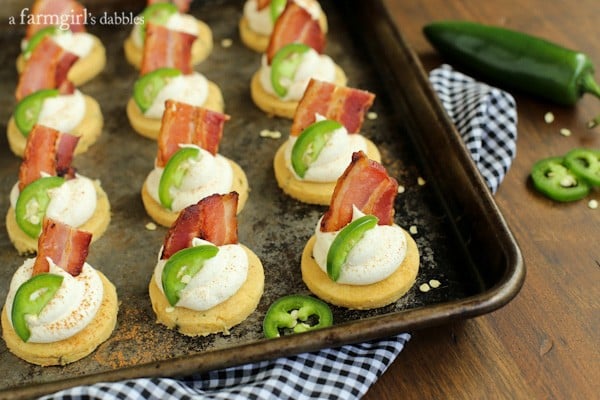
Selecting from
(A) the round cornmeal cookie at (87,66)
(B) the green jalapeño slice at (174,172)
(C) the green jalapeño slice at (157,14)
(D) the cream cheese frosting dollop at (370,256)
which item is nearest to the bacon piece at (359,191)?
(D) the cream cheese frosting dollop at (370,256)

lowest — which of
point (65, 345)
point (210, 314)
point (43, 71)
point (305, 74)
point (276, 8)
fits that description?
point (65, 345)

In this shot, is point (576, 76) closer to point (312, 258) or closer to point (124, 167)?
point (312, 258)

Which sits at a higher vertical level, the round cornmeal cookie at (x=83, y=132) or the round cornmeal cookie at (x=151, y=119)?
the round cornmeal cookie at (x=151, y=119)

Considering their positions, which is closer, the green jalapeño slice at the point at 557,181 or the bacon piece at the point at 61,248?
the bacon piece at the point at 61,248

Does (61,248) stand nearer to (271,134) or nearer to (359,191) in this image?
(359,191)

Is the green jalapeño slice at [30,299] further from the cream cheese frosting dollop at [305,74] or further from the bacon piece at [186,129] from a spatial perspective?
the cream cheese frosting dollop at [305,74]

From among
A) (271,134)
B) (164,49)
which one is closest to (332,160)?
(271,134)

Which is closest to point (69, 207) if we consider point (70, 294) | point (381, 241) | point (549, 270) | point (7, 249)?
point (7, 249)
